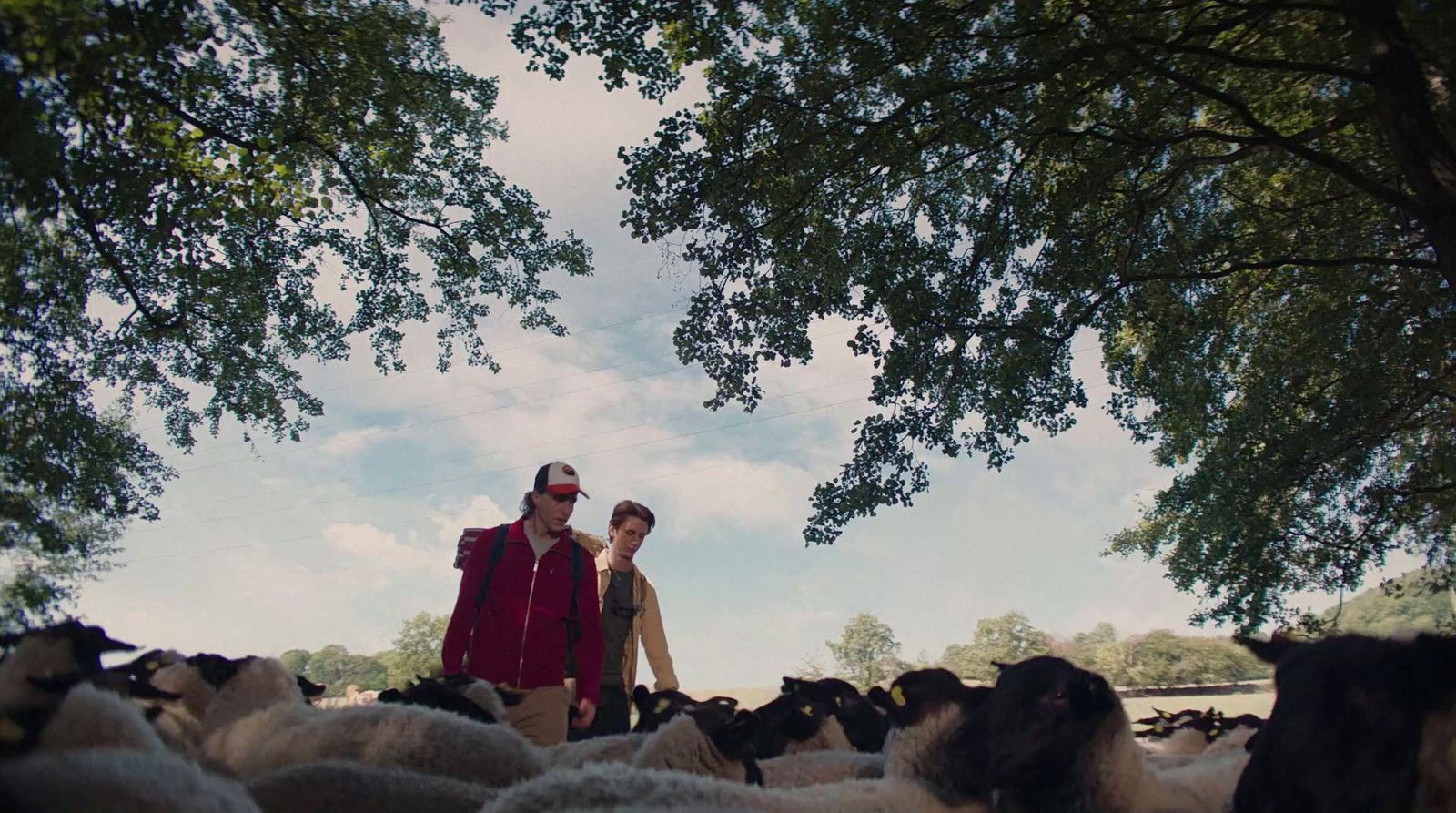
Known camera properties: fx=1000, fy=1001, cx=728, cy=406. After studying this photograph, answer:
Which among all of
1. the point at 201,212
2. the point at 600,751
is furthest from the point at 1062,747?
the point at 201,212

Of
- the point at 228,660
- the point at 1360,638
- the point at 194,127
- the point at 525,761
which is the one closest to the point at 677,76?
the point at 194,127

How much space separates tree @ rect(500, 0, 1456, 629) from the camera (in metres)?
12.2

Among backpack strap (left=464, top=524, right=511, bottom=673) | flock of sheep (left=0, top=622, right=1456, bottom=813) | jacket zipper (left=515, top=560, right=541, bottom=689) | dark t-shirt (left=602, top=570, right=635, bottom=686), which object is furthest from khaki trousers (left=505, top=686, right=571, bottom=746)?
dark t-shirt (left=602, top=570, right=635, bottom=686)

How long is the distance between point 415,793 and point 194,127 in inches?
461

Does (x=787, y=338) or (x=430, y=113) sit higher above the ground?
(x=430, y=113)

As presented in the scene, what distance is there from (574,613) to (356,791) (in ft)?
10.6

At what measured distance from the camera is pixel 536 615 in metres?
6.83

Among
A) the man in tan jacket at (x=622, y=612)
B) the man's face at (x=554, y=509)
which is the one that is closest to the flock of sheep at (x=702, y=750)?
the man's face at (x=554, y=509)

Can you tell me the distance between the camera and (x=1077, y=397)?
14.7 m

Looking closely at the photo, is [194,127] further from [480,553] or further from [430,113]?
[480,553]

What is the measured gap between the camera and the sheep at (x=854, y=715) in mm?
7051

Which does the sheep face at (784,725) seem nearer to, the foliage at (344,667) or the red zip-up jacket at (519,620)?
the red zip-up jacket at (519,620)

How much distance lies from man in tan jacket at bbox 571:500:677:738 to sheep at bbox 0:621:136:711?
4.25 m

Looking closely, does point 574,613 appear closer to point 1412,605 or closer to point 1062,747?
point 1062,747
